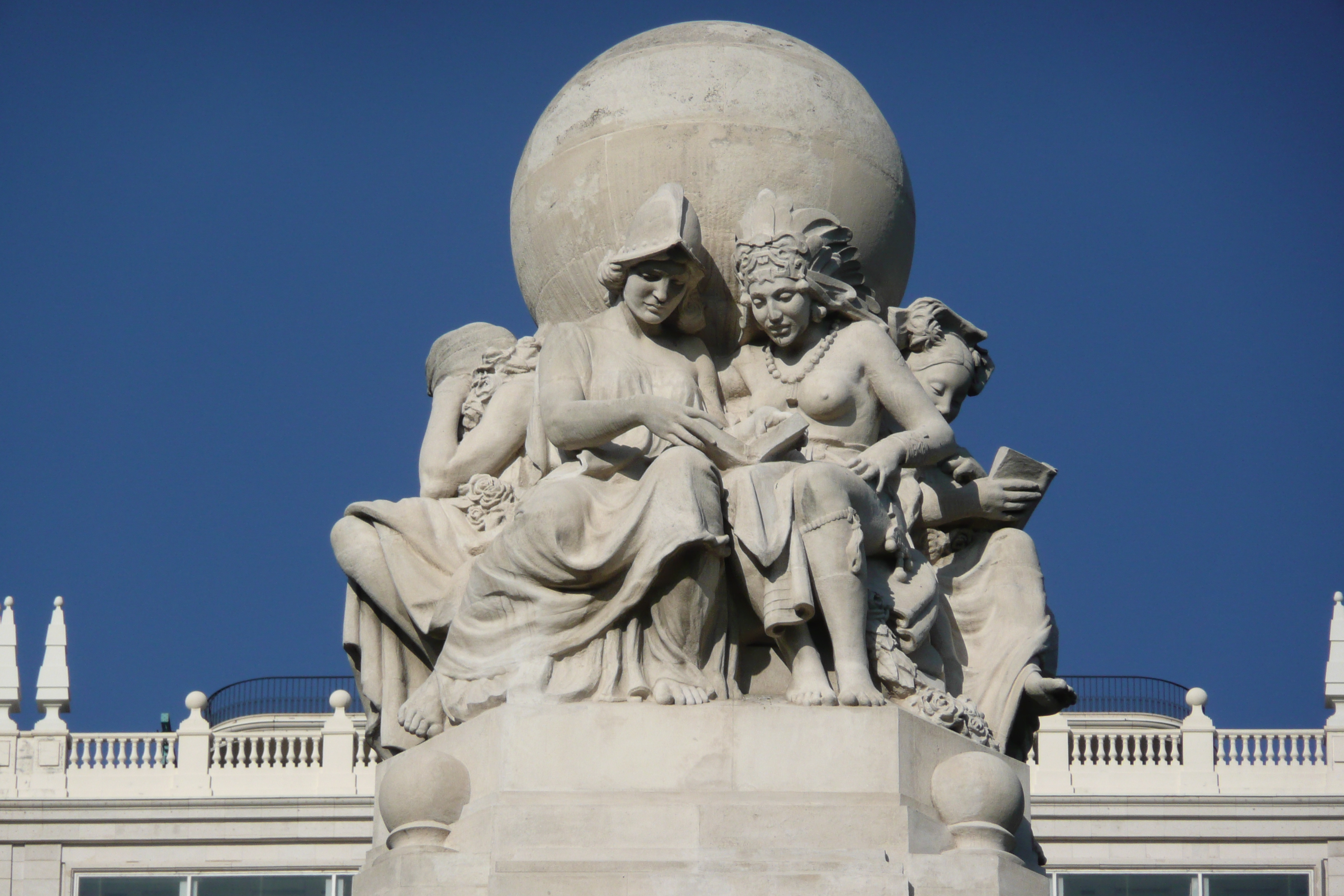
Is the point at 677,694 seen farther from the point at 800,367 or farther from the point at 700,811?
the point at 800,367

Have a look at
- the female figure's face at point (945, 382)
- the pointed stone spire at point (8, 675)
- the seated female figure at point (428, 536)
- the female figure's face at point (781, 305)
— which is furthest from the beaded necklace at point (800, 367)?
the pointed stone spire at point (8, 675)

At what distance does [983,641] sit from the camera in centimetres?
1410

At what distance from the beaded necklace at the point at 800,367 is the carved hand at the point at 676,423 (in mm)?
867

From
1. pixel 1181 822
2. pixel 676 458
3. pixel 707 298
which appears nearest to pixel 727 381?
pixel 707 298

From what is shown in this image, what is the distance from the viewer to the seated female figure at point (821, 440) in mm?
12953

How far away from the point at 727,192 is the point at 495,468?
Answer: 197 centimetres

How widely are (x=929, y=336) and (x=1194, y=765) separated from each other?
25.8m

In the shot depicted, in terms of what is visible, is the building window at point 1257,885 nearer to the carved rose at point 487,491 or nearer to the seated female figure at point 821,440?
the seated female figure at point 821,440

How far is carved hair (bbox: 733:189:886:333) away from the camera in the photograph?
1408cm

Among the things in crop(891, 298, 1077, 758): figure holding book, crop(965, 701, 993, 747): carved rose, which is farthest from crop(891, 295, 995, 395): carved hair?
crop(965, 701, 993, 747): carved rose

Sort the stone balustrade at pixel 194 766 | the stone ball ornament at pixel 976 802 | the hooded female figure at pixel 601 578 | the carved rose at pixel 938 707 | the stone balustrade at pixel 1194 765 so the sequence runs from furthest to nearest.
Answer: the stone balustrade at pixel 194 766 < the stone balustrade at pixel 1194 765 < the carved rose at pixel 938 707 < the hooded female figure at pixel 601 578 < the stone ball ornament at pixel 976 802

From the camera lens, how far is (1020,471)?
47.9 ft

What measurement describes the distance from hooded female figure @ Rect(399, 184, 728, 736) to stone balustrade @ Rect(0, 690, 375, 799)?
26.7 metres

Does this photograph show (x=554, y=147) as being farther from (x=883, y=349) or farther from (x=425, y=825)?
(x=425, y=825)
